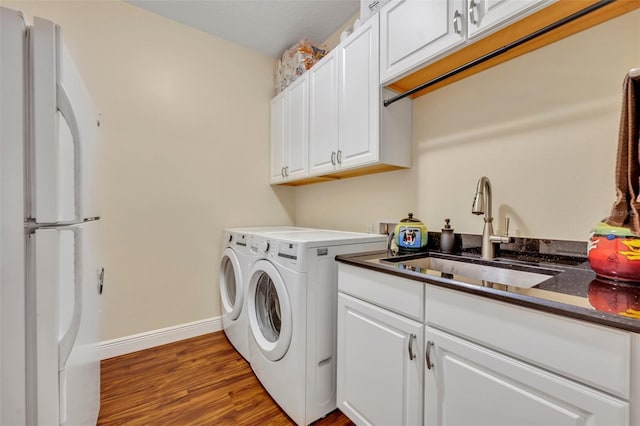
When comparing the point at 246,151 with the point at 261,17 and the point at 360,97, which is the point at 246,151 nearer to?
the point at 261,17

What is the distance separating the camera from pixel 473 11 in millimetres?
1133

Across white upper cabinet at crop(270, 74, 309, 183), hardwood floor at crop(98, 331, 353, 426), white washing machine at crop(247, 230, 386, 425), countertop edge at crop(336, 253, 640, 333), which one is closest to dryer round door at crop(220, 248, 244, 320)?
hardwood floor at crop(98, 331, 353, 426)

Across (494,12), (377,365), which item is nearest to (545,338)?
(377,365)

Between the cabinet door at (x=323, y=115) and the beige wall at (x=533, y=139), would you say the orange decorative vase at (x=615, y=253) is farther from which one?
the cabinet door at (x=323, y=115)

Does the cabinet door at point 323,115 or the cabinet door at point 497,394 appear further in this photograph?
the cabinet door at point 323,115

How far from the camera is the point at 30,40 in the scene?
746mm

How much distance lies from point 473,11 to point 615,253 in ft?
3.38

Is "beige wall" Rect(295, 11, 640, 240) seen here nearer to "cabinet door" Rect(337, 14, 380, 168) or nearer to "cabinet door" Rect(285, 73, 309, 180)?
"cabinet door" Rect(337, 14, 380, 168)

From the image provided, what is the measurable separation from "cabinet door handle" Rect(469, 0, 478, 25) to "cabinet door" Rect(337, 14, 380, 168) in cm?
51

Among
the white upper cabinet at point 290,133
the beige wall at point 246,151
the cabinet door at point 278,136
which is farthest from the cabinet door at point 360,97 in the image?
the cabinet door at point 278,136

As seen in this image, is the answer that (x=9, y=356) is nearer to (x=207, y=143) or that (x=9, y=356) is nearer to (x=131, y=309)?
(x=131, y=309)

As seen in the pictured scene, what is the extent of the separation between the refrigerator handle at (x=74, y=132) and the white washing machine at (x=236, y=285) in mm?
988

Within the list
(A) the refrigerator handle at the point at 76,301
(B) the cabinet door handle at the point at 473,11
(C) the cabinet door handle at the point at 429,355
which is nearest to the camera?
(A) the refrigerator handle at the point at 76,301

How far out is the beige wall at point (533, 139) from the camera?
1.08 meters
